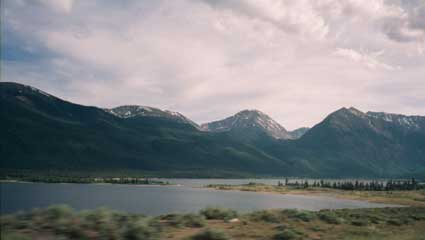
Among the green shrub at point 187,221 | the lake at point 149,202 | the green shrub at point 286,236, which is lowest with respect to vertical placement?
the lake at point 149,202

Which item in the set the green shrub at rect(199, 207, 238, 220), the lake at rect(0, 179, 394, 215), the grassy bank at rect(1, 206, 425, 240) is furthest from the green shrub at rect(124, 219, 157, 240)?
the lake at rect(0, 179, 394, 215)

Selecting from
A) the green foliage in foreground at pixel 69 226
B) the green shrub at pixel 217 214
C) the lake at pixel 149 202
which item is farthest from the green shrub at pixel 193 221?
the lake at pixel 149 202

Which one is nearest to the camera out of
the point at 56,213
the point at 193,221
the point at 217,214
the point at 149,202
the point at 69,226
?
the point at 69,226

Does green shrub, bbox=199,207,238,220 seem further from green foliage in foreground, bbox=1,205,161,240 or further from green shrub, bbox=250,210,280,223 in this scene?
green foliage in foreground, bbox=1,205,161,240

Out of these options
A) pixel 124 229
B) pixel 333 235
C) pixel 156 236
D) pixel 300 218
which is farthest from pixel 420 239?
pixel 124 229

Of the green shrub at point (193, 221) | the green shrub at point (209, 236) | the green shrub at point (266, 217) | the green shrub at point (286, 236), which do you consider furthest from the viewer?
the green shrub at point (266, 217)

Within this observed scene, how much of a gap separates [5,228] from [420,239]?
23.8 m

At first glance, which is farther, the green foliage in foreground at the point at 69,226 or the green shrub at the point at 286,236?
the green shrub at the point at 286,236

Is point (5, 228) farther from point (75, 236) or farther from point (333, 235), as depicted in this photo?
point (333, 235)

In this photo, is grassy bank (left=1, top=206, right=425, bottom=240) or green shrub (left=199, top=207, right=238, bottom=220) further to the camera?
green shrub (left=199, top=207, right=238, bottom=220)

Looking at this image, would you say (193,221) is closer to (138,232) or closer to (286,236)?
(286,236)

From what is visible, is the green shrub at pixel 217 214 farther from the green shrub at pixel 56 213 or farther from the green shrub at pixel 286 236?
the green shrub at pixel 56 213

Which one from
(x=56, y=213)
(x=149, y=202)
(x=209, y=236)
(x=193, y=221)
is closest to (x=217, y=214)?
(x=193, y=221)

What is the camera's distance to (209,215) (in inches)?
1405
